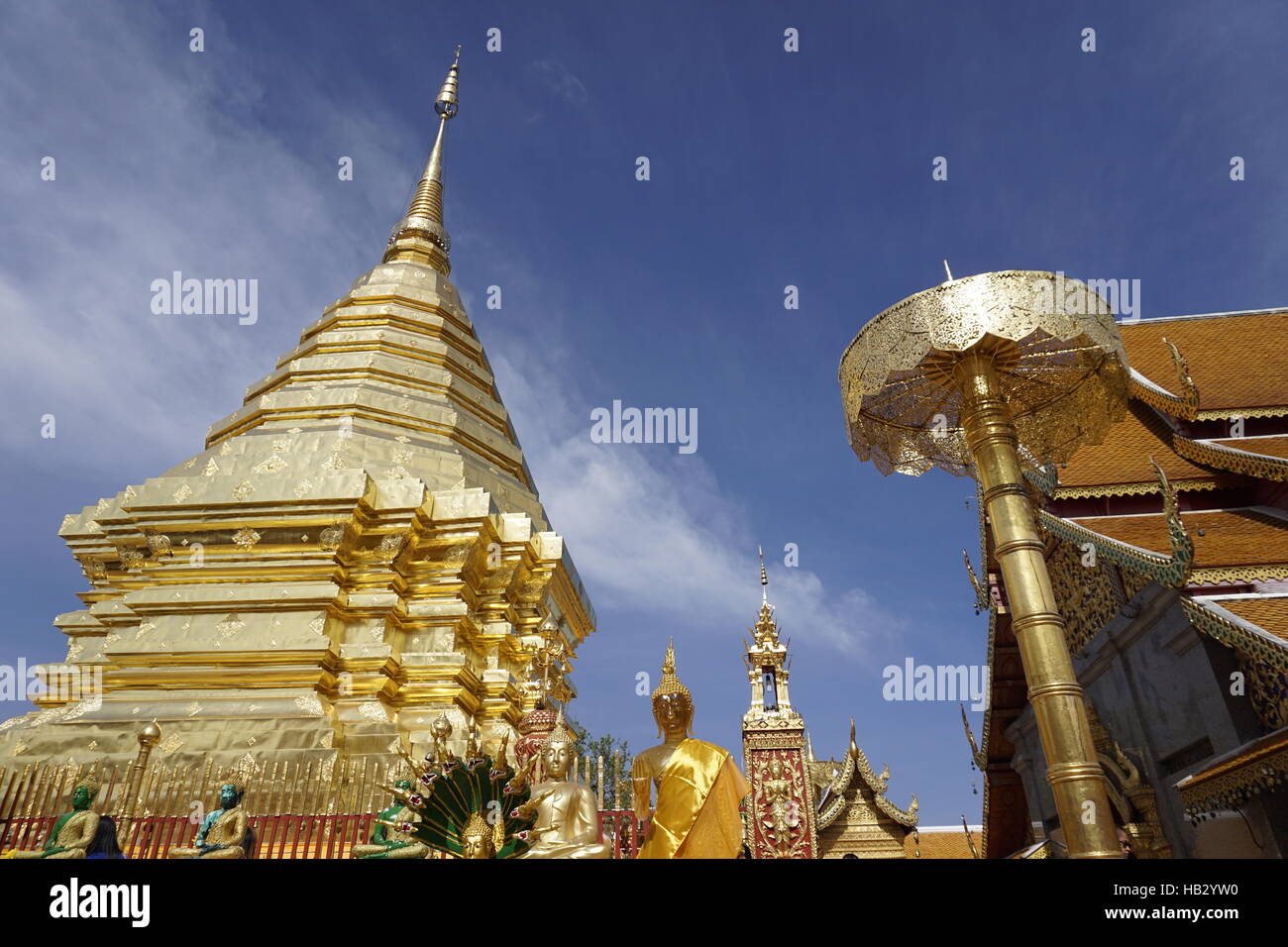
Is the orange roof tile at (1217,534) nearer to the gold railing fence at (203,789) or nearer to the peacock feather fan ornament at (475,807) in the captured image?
the peacock feather fan ornament at (475,807)

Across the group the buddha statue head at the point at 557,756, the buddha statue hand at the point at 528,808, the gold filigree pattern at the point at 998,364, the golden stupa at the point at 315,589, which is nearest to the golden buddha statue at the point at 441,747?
the buddha statue hand at the point at 528,808

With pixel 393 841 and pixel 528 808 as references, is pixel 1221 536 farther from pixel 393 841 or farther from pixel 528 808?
pixel 393 841

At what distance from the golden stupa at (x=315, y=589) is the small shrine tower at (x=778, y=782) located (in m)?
2.99

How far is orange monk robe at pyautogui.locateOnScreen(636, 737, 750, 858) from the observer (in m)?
4.70

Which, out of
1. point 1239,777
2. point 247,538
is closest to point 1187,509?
point 1239,777

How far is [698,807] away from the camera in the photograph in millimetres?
4758

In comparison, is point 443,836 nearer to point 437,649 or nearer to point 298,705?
point 298,705

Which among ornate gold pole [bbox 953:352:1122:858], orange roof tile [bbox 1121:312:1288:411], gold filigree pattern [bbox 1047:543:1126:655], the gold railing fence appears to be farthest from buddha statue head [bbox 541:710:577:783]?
orange roof tile [bbox 1121:312:1288:411]

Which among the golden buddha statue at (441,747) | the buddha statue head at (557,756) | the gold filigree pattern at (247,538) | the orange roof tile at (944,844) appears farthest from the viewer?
the orange roof tile at (944,844)

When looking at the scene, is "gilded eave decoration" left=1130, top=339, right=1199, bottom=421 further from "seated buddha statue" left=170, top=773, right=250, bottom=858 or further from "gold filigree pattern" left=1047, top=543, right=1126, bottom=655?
"seated buddha statue" left=170, top=773, right=250, bottom=858

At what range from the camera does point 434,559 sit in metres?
11.6

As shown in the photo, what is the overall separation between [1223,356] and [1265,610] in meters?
6.61

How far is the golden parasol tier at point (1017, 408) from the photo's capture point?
4.12 metres
